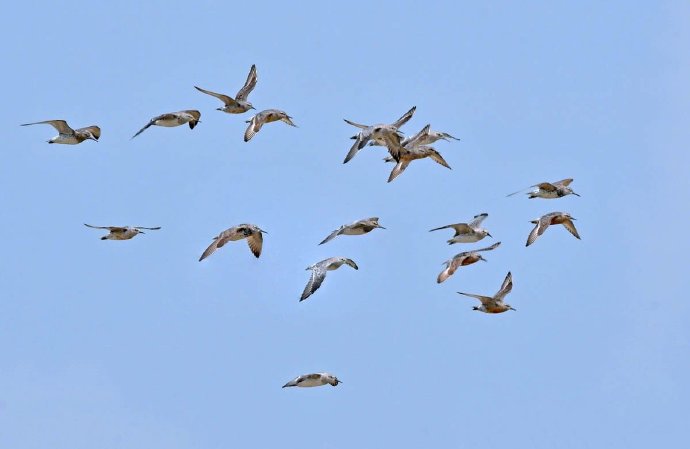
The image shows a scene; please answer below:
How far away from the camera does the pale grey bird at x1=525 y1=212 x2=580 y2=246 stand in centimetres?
3838

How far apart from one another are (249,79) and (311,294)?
8770mm

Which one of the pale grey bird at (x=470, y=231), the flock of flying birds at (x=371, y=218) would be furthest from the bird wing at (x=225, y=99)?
the pale grey bird at (x=470, y=231)

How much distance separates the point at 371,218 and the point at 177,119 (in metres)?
5.62

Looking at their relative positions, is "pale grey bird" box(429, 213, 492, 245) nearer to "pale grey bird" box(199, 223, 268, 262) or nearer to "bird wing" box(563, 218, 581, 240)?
"bird wing" box(563, 218, 581, 240)

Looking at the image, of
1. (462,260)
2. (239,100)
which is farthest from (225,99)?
(462,260)

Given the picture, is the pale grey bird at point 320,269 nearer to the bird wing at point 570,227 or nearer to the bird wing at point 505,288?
the bird wing at point 505,288

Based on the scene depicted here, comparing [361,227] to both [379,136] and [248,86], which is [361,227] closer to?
[379,136]

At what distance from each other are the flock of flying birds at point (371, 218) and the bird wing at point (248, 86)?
0.25 ft

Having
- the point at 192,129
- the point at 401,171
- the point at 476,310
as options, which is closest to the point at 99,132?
the point at 192,129

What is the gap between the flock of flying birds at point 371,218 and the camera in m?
35.8

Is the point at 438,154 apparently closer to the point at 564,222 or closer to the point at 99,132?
the point at 564,222

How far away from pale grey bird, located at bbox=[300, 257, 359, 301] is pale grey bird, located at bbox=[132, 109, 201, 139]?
5640 mm

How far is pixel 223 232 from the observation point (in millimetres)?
37062

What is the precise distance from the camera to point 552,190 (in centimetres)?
3831
